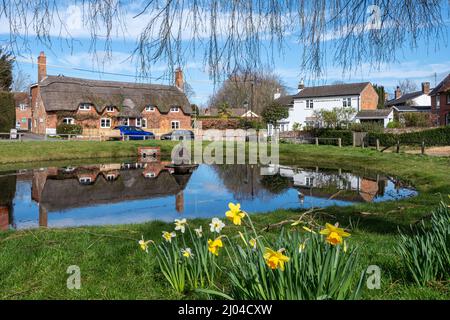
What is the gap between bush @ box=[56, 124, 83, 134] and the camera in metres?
44.7

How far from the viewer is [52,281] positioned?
4109mm

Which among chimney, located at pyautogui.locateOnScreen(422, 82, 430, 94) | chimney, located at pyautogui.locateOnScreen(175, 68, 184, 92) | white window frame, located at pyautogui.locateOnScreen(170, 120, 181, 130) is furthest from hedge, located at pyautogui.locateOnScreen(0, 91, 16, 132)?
chimney, located at pyautogui.locateOnScreen(422, 82, 430, 94)

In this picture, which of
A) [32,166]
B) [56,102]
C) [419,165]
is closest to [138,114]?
[56,102]

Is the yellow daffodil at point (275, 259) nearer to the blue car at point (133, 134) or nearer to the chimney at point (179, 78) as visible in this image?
the chimney at point (179, 78)

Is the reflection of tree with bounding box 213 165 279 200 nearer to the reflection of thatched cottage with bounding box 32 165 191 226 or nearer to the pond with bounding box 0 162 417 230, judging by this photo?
the pond with bounding box 0 162 417 230

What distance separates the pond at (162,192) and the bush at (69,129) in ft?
75.4

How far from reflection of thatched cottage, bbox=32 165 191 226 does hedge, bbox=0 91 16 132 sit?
21.2 metres

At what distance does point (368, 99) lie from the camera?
184ft

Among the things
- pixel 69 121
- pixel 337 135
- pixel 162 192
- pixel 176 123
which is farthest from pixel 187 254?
pixel 176 123

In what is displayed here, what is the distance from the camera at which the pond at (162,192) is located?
11.1m

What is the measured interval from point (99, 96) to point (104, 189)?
3647 centimetres

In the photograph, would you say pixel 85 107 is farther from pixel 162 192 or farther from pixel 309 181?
pixel 309 181

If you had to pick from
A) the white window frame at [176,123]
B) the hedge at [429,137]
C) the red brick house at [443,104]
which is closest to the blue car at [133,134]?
the white window frame at [176,123]

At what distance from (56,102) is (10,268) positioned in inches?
1805
